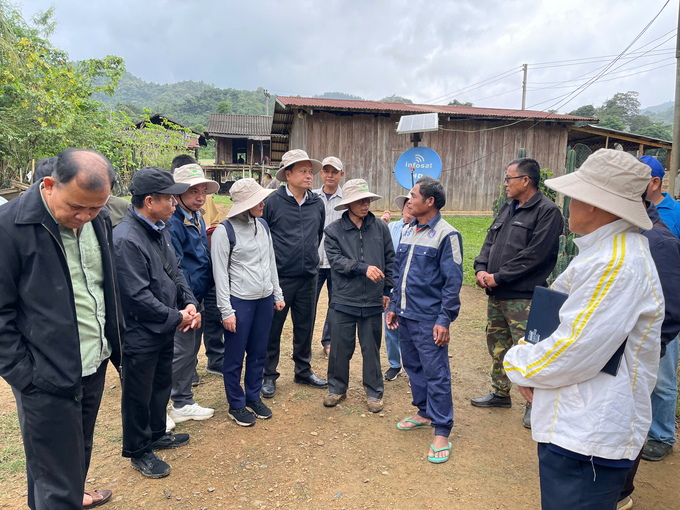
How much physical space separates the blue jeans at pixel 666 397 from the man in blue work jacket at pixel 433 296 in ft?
4.77

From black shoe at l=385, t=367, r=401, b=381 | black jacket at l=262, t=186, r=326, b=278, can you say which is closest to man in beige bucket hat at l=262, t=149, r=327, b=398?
black jacket at l=262, t=186, r=326, b=278

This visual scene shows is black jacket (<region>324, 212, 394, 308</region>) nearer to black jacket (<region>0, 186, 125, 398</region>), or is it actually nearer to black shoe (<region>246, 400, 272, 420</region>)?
black shoe (<region>246, 400, 272, 420</region>)

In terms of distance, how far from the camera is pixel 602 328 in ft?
5.02

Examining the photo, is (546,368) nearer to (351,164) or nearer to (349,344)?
(349,344)

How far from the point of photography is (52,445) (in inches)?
80.6

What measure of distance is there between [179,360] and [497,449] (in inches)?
102

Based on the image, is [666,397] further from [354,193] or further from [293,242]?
[293,242]

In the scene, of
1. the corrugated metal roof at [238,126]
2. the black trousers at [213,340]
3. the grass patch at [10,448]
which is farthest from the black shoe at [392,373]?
the corrugated metal roof at [238,126]

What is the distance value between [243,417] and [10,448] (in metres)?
1.67

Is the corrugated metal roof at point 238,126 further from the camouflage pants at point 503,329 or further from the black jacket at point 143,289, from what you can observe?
the black jacket at point 143,289

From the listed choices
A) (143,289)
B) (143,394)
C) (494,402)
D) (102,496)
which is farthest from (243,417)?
(494,402)

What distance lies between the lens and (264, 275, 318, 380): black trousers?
418 cm

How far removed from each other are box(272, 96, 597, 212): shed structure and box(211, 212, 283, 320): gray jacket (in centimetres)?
1125

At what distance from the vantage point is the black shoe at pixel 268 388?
410cm
